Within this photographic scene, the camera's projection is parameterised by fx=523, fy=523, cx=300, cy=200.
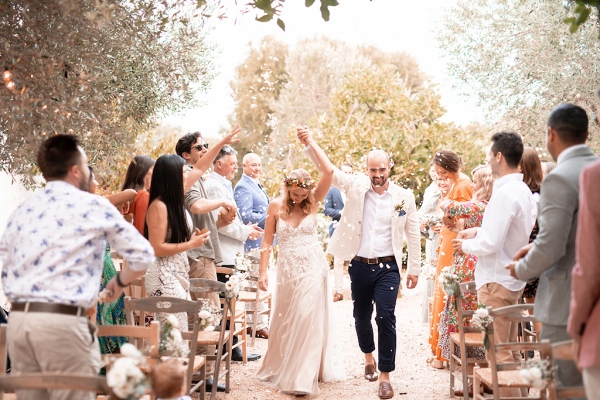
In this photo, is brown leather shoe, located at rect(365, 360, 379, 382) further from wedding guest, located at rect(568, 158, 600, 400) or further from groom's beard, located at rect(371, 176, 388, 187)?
wedding guest, located at rect(568, 158, 600, 400)

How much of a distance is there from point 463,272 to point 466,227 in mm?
467

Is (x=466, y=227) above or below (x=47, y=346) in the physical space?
above

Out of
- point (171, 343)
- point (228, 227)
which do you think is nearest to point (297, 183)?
point (228, 227)

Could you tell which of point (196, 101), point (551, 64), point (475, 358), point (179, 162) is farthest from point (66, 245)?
point (551, 64)

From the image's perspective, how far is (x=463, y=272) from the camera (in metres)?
5.11

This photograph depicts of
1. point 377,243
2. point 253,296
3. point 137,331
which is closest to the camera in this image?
point 137,331

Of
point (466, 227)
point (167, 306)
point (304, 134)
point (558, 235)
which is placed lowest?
point (167, 306)

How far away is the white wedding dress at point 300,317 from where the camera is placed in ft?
16.5

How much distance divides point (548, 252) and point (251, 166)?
494 centimetres

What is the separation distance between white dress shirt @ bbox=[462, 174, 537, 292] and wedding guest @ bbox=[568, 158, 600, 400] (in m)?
1.80

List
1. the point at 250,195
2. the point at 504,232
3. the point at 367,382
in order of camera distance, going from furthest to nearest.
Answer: the point at 250,195 → the point at 367,382 → the point at 504,232

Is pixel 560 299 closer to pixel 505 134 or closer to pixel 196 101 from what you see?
pixel 505 134

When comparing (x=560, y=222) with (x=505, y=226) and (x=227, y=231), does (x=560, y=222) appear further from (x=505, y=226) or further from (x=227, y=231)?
(x=227, y=231)

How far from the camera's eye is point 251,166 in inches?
279
